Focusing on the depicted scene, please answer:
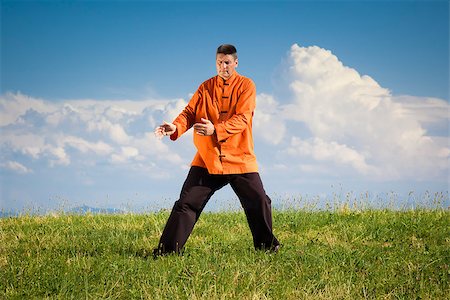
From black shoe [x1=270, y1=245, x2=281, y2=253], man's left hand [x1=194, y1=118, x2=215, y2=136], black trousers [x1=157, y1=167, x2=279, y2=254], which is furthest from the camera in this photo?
black shoe [x1=270, y1=245, x2=281, y2=253]

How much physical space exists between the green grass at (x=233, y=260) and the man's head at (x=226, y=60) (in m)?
2.41

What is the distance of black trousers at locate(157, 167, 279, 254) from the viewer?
730cm

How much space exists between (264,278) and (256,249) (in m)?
1.37

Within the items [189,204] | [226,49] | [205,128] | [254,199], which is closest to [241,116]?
[205,128]

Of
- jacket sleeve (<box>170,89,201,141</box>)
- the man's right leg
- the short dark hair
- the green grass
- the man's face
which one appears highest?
the short dark hair

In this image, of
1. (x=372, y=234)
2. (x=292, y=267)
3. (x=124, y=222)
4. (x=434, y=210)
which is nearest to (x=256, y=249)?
(x=292, y=267)

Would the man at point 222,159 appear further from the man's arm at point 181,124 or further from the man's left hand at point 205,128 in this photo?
the man's left hand at point 205,128

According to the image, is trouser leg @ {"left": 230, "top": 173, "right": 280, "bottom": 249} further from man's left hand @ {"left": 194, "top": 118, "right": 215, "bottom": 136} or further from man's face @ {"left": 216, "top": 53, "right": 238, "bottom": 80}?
man's face @ {"left": 216, "top": 53, "right": 238, "bottom": 80}

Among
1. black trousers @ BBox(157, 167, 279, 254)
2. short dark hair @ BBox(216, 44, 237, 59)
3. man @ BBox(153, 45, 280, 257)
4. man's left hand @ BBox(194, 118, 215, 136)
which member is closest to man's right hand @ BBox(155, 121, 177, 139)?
man @ BBox(153, 45, 280, 257)

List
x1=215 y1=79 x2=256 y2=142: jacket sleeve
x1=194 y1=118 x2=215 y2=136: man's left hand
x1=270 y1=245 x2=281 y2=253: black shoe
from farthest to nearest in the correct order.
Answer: x1=270 y1=245 x2=281 y2=253: black shoe, x1=215 y1=79 x2=256 y2=142: jacket sleeve, x1=194 y1=118 x2=215 y2=136: man's left hand

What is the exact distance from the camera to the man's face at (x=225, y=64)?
7.31 meters

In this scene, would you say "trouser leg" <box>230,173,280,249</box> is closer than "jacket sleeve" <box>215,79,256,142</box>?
No

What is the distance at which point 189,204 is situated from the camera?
7.32 metres

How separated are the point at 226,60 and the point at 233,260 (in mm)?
2571
